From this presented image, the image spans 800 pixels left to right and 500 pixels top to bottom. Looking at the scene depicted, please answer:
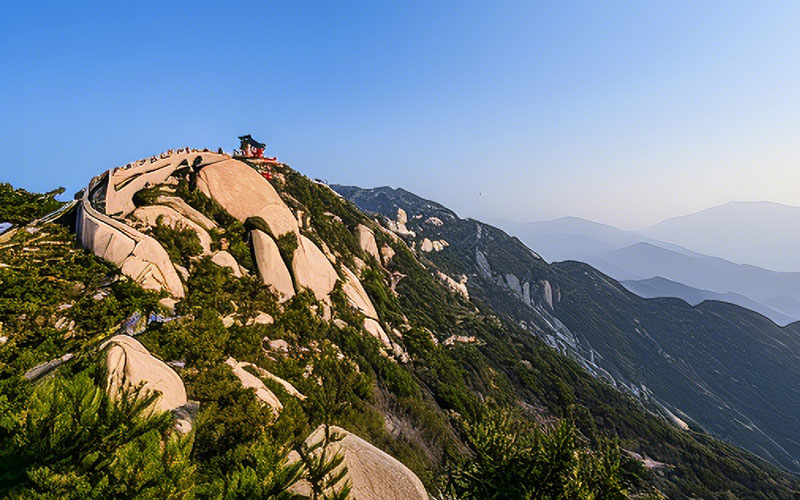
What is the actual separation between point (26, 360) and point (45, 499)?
10.2m

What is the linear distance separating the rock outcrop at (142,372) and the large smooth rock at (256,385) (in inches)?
107

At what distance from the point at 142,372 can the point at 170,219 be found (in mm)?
17074

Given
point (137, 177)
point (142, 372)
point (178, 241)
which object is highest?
point (137, 177)

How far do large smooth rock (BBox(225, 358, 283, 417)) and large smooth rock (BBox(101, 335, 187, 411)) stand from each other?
2.74m

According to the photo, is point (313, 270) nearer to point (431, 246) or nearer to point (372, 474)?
point (372, 474)

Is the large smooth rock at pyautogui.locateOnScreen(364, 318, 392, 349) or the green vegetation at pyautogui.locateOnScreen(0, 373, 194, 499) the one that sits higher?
the green vegetation at pyautogui.locateOnScreen(0, 373, 194, 499)

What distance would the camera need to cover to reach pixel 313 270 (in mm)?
33969

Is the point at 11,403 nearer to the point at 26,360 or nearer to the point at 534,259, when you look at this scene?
the point at 26,360

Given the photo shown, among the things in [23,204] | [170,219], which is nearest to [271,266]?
[170,219]

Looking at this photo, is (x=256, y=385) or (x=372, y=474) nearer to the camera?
(x=372, y=474)

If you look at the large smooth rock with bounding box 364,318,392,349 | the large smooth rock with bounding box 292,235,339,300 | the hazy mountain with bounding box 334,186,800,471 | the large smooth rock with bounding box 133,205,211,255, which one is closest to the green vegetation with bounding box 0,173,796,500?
the large smooth rock with bounding box 133,205,211,255

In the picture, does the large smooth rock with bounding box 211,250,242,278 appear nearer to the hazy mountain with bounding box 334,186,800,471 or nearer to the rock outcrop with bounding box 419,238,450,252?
the hazy mountain with bounding box 334,186,800,471

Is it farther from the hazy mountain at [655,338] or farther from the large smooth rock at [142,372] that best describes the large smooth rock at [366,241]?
the hazy mountain at [655,338]

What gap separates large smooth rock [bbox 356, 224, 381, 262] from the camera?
5625 cm
